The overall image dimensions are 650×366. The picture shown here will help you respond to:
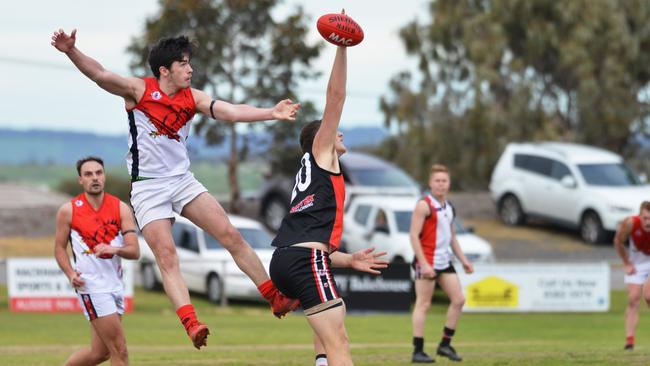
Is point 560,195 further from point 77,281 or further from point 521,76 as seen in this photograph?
point 77,281

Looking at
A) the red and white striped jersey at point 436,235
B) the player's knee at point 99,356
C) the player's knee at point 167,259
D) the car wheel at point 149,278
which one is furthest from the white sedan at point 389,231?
the player's knee at point 167,259

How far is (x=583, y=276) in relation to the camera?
78.3 ft

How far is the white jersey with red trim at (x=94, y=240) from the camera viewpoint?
10094mm

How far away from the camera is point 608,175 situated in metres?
32.9

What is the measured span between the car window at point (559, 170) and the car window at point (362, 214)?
8.36 metres

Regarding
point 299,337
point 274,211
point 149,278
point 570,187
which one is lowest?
point 299,337

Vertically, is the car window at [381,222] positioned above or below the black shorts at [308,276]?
below

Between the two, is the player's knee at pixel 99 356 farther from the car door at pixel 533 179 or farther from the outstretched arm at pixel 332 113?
the car door at pixel 533 179

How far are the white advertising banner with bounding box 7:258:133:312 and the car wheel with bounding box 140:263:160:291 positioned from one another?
278cm

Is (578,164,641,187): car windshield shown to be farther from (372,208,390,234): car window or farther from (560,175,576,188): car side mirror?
(372,208,390,234): car window

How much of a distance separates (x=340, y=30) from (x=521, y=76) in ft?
119

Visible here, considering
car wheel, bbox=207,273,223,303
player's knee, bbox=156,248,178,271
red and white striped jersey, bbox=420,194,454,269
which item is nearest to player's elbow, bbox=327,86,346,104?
player's knee, bbox=156,248,178,271

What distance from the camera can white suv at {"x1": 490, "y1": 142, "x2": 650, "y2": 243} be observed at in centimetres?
3188

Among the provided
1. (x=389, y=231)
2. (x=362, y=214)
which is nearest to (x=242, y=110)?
(x=389, y=231)
